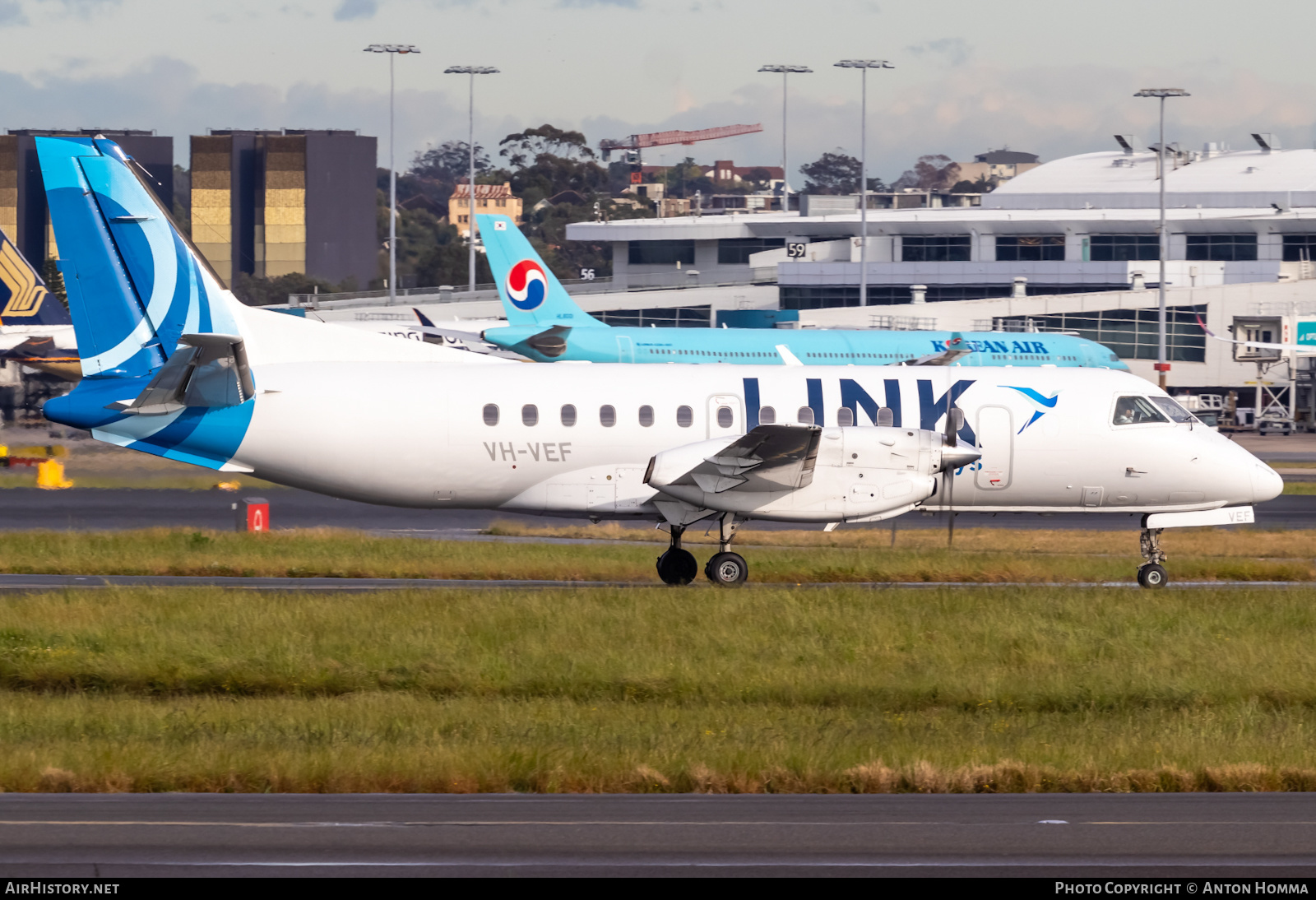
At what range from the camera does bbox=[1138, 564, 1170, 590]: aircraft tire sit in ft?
79.3

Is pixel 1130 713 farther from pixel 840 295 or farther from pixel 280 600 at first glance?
pixel 840 295

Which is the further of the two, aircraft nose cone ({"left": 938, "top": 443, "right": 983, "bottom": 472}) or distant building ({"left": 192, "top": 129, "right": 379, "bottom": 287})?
distant building ({"left": 192, "top": 129, "right": 379, "bottom": 287})

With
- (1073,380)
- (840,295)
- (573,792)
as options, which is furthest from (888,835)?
(840,295)

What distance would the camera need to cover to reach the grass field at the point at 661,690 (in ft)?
41.1

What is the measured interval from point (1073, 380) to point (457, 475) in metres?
10.2

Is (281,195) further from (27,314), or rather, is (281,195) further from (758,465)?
(758,465)

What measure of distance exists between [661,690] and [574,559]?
435 inches

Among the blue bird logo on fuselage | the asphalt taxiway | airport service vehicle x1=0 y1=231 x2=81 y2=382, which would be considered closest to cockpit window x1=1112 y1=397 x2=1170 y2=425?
the blue bird logo on fuselage

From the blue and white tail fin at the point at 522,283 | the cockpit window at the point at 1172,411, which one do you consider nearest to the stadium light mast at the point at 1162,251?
the blue and white tail fin at the point at 522,283

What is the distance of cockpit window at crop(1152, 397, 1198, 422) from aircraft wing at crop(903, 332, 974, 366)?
2049 cm

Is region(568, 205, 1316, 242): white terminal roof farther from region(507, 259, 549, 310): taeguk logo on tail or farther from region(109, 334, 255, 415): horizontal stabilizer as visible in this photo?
region(109, 334, 255, 415): horizontal stabilizer

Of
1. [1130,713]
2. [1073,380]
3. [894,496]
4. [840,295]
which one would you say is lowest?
[1130,713]

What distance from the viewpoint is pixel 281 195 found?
15262cm

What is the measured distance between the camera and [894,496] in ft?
76.0
